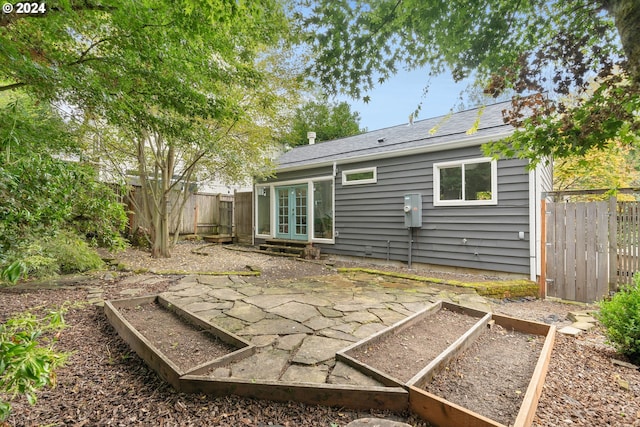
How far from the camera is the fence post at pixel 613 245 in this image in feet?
13.6

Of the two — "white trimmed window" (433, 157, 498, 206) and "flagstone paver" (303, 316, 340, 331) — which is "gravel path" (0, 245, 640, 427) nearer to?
"flagstone paver" (303, 316, 340, 331)

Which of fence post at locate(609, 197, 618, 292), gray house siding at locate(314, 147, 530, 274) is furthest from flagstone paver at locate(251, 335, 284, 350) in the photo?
gray house siding at locate(314, 147, 530, 274)

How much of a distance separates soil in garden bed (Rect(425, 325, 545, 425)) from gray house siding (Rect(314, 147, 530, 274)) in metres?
3.00

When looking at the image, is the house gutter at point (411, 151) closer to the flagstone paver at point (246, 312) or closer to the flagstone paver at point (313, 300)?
the flagstone paver at point (313, 300)

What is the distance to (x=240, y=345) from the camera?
2.51 meters

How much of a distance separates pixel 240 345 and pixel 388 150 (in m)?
5.85

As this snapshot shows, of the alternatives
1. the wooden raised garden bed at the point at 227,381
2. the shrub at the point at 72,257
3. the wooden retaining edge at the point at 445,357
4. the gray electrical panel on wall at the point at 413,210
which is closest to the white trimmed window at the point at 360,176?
the gray electrical panel on wall at the point at 413,210

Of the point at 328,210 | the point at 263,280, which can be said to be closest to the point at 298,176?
the point at 328,210

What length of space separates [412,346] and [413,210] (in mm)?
4325

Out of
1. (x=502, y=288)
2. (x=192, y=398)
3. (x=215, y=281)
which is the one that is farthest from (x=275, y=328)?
(x=502, y=288)

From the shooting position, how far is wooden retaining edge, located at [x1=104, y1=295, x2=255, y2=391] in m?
2.08

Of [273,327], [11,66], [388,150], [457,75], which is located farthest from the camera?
[388,150]

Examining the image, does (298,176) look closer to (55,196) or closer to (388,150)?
(388,150)

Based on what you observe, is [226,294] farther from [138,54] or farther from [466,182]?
[466,182]
